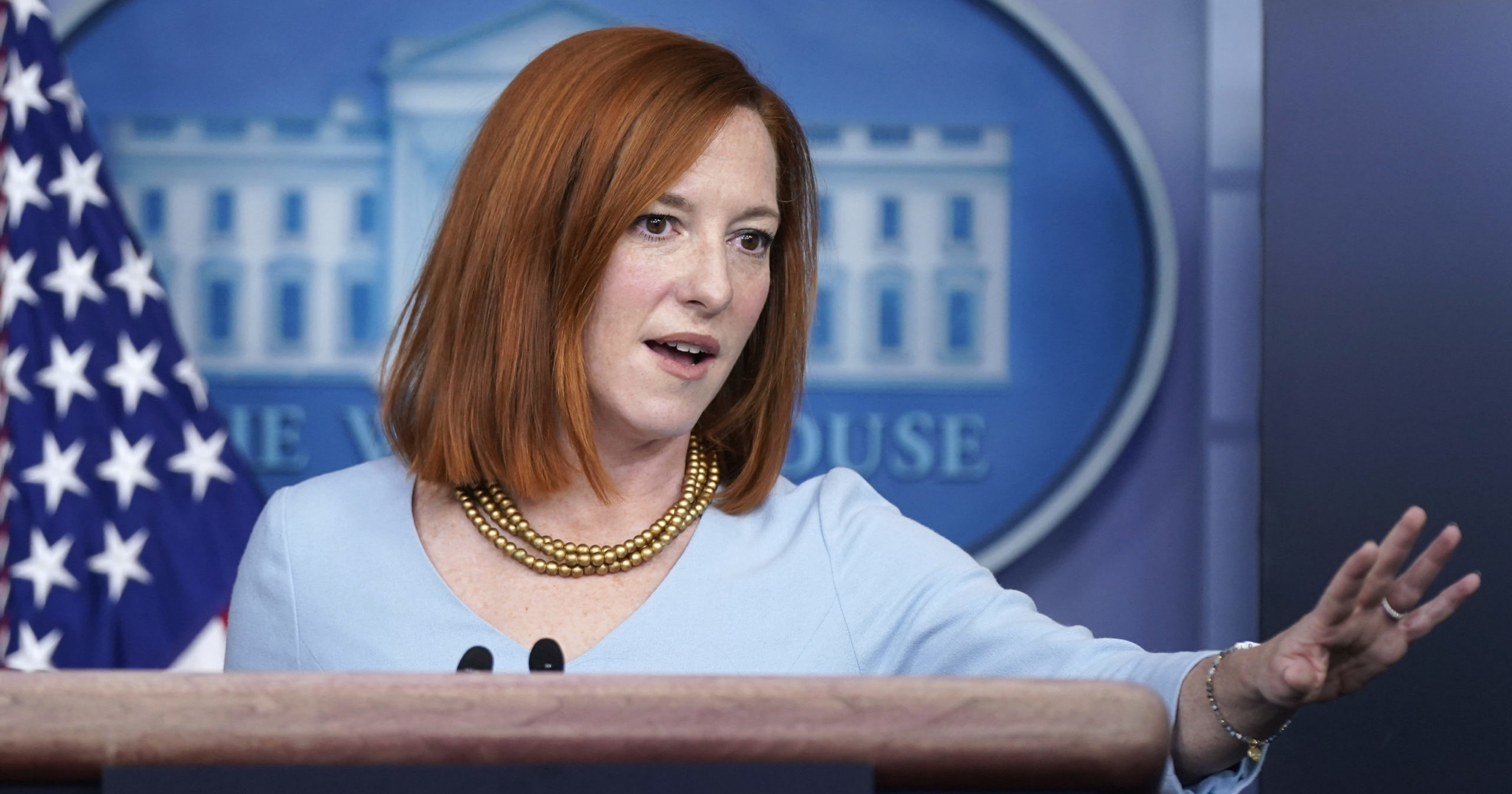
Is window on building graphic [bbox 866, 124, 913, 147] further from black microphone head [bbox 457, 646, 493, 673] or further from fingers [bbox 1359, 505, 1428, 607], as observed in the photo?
black microphone head [bbox 457, 646, 493, 673]

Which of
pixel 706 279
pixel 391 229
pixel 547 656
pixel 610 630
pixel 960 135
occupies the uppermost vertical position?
pixel 960 135

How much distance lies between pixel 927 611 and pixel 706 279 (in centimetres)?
37

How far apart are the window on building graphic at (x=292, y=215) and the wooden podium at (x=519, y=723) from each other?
7.33 ft

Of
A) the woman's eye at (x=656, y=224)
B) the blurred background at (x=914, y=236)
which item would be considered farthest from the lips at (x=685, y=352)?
the blurred background at (x=914, y=236)

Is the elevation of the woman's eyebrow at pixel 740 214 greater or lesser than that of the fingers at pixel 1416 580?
greater

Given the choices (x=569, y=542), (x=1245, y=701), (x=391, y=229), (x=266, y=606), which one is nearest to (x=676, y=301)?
(x=569, y=542)

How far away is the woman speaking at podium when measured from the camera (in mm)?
1231

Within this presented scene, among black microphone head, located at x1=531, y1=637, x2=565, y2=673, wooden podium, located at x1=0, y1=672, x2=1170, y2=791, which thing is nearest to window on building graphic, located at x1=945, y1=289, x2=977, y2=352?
black microphone head, located at x1=531, y1=637, x2=565, y2=673

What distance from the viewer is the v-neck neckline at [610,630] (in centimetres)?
120

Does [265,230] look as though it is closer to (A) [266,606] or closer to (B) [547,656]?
(A) [266,606]

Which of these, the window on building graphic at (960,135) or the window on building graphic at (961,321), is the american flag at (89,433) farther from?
the window on building graphic at (960,135)

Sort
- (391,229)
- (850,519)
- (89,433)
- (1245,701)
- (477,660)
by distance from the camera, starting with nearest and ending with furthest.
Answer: (477,660) → (1245,701) → (850,519) → (89,433) → (391,229)

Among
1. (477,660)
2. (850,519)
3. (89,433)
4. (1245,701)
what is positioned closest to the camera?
(477,660)

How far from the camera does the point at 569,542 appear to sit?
1.29m
